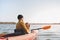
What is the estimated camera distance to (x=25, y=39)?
823 cm

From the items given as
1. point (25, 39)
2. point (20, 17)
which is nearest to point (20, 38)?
point (25, 39)

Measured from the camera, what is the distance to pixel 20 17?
838 cm

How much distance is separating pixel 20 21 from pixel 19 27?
29cm

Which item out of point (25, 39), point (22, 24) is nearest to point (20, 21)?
point (22, 24)

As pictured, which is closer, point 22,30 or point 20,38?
point 20,38

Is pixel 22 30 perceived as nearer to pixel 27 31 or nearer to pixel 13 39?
pixel 27 31

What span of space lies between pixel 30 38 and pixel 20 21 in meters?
0.84

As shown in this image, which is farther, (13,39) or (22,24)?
(22,24)

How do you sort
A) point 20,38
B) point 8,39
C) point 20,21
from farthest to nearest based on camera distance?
point 20,21, point 20,38, point 8,39

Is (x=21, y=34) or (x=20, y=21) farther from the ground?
(x=20, y=21)

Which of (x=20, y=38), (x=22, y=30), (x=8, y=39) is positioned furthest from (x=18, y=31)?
(x=8, y=39)

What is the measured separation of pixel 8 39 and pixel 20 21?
148 centimetres

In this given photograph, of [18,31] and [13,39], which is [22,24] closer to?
[18,31]

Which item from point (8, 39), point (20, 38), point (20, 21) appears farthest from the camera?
point (20, 21)
